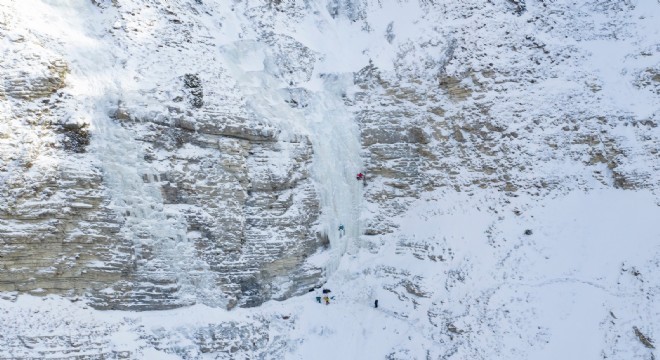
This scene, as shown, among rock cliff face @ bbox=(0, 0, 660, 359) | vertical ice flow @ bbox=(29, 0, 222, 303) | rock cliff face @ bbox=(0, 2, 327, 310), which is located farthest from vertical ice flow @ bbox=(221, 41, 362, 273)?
vertical ice flow @ bbox=(29, 0, 222, 303)

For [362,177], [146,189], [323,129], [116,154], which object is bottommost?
[146,189]

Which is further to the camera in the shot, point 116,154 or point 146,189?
point 146,189

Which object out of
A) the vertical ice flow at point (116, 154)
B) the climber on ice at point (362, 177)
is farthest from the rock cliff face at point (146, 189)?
the climber on ice at point (362, 177)

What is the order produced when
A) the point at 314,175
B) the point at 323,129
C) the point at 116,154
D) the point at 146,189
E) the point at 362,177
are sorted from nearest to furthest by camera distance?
the point at 116,154 → the point at 146,189 → the point at 314,175 → the point at 323,129 → the point at 362,177

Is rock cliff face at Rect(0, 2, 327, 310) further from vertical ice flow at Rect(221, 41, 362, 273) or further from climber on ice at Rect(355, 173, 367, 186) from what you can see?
climber on ice at Rect(355, 173, 367, 186)

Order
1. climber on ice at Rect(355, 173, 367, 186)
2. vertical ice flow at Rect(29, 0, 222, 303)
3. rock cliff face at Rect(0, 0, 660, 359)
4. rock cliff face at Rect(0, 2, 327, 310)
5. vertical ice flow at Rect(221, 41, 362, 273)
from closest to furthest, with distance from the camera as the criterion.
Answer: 1. rock cliff face at Rect(0, 2, 327, 310)
2. rock cliff face at Rect(0, 0, 660, 359)
3. vertical ice flow at Rect(29, 0, 222, 303)
4. vertical ice flow at Rect(221, 41, 362, 273)
5. climber on ice at Rect(355, 173, 367, 186)

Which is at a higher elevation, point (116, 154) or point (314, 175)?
point (116, 154)

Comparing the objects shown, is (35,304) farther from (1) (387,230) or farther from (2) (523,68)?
(2) (523,68)

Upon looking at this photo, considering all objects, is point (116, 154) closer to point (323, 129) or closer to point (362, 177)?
point (323, 129)

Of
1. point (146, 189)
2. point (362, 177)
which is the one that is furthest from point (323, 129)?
point (146, 189)

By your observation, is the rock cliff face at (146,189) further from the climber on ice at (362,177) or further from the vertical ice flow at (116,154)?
the climber on ice at (362,177)

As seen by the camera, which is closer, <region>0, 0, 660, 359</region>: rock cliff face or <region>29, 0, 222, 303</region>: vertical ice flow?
<region>0, 0, 660, 359</region>: rock cliff face
